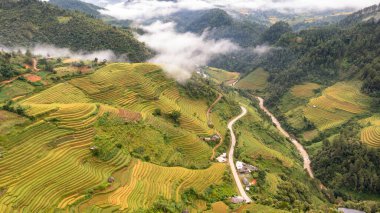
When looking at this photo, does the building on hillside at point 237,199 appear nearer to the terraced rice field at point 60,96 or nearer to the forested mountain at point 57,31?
the terraced rice field at point 60,96

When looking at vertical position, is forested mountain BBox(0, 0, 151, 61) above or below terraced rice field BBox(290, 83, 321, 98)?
above

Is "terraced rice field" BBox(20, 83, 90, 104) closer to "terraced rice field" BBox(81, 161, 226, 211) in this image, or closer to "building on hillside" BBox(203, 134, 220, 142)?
"terraced rice field" BBox(81, 161, 226, 211)

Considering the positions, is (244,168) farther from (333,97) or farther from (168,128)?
(333,97)

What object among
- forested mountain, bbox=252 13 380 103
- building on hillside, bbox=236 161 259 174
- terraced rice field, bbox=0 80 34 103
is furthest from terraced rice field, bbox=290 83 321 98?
terraced rice field, bbox=0 80 34 103

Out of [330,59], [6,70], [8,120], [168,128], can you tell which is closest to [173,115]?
[168,128]

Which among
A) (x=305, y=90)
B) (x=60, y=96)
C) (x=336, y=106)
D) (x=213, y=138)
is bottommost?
(x=305, y=90)

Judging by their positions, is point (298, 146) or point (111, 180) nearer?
point (111, 180)
